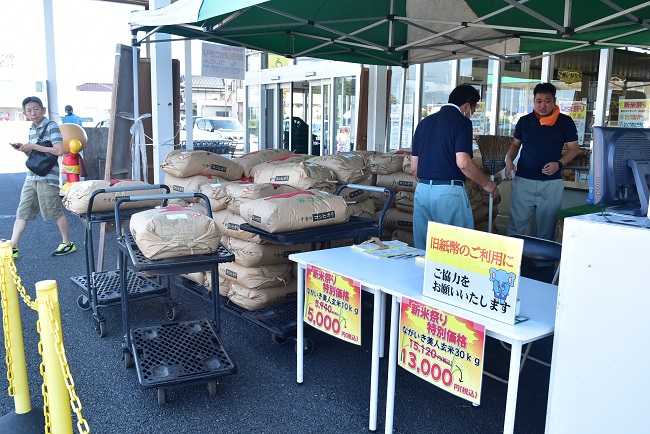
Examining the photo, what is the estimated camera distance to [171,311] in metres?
3.93

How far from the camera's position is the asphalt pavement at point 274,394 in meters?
2.59

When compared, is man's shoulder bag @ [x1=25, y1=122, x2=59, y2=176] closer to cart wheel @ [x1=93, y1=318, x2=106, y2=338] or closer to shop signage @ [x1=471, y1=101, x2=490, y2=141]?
cart wheel @ [x1=93, y1=318, x2=106, y2=338]

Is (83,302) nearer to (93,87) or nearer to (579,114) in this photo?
(579,114)

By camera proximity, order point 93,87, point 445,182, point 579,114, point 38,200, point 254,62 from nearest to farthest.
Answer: point 445,182, point 38,200, point 579,114, point 254,62, point 93,87

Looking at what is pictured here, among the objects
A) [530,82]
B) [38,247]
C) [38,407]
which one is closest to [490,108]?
[530,82]

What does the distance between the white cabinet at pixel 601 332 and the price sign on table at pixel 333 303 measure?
3.01ft

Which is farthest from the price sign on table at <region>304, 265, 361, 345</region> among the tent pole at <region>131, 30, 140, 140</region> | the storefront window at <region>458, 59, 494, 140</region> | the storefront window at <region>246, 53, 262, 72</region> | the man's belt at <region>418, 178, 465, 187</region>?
the storefront window at <region>246, 53, 262, 72</region>

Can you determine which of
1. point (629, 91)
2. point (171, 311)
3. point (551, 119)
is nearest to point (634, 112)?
point (629, 91)

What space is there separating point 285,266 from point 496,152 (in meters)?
2.66

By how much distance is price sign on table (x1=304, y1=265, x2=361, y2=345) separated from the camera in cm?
246

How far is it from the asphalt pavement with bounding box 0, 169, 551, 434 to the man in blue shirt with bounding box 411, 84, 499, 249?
2.88 ft

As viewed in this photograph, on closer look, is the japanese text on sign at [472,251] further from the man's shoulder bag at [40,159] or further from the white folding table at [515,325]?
the man's shoulder bag at [40,159]

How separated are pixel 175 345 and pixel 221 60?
6330 millimetres

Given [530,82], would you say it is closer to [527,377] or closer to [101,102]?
[527,377]
